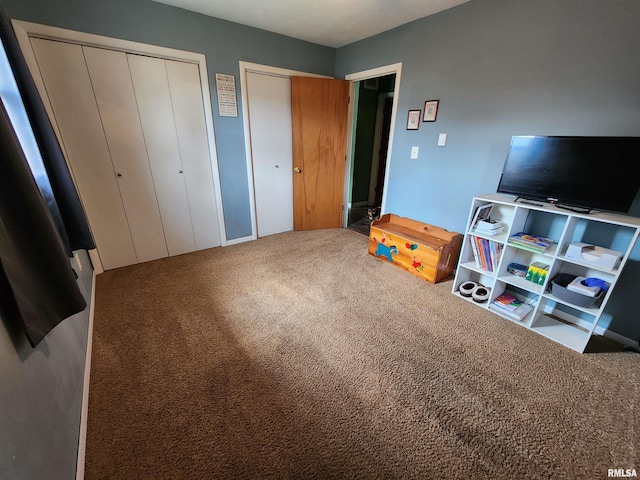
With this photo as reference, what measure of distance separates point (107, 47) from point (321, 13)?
1852 millimetres

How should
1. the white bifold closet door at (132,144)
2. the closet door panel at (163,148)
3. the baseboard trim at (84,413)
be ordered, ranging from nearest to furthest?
the baseboard trim at (84,413) → the white bifold closet door at (132,144) → the closet door panel at (163,148)

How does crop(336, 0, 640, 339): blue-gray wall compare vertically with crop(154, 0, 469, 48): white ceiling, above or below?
below

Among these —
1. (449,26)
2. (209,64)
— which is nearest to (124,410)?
(209,64)

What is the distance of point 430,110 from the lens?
2578 millimetres

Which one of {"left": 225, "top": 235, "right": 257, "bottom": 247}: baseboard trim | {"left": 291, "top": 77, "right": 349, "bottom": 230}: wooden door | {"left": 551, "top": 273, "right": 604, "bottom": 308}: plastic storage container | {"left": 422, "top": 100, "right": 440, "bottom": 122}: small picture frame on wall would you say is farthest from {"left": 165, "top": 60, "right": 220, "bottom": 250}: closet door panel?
{"left": 551, "top": 273, "right": 604, "bottom": 308}: plastic storage container

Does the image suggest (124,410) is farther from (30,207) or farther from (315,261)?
(315,261)

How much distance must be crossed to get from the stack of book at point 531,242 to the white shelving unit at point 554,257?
0.03m

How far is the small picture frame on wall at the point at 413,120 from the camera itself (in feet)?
8.84

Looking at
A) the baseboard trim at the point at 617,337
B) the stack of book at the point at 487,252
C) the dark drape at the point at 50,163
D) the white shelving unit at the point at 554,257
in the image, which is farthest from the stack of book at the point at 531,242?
the dark drape at the point at 50,163

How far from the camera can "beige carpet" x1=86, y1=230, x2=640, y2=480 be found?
112cm

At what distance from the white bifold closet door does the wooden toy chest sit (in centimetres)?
199

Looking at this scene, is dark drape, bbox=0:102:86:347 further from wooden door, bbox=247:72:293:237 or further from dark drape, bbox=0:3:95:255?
wooden door, bbox=247:72:293:237

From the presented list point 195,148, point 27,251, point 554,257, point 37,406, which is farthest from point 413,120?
point 37,406

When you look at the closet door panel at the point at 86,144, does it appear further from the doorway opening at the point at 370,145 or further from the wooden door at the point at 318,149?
the doorway opening at the point at 370,145
